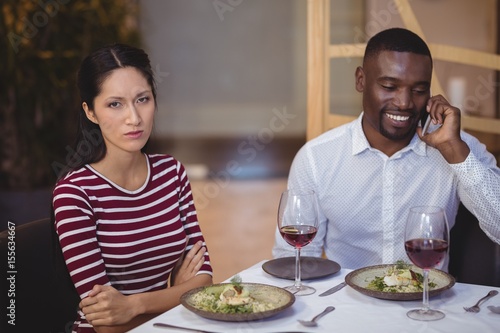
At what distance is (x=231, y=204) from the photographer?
20.6ft

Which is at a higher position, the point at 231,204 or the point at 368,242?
the point at 368,242

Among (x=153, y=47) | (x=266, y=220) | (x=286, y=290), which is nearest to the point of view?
(x=286, y=290)

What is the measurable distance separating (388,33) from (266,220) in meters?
3.61

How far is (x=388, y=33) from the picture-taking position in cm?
211

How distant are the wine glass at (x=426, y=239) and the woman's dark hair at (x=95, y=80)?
918 millimetres

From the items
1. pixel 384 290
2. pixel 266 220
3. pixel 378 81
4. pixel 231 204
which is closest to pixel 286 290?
pixel 384 290

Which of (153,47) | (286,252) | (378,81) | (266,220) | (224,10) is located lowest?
(266,220)

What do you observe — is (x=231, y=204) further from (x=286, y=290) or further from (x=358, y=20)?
(x=286, y=290)

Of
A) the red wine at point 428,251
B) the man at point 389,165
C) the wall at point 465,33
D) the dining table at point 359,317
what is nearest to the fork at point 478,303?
the dining table at point 359,317

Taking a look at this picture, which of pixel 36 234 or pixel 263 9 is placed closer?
pixel 36 234

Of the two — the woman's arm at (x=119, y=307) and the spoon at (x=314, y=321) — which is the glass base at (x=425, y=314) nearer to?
the spoon at (x=314, y=321)

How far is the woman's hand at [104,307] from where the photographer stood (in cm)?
153

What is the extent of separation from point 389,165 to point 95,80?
0.96 meters

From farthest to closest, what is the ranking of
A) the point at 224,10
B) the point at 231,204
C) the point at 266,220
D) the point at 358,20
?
the point at 224,10, the point at 358,20, the point at 231,204, the point at 266,220
